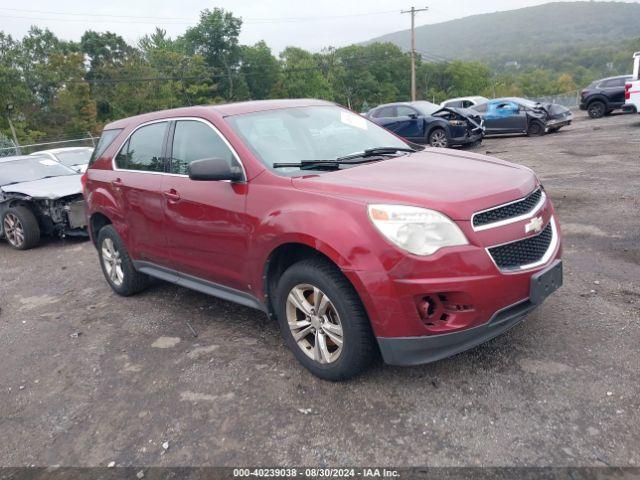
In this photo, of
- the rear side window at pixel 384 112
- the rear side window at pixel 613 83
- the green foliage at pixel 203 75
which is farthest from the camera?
the green foliage at pixel 203 75

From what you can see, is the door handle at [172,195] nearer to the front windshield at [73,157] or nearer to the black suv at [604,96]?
the front windshield at [73,157]

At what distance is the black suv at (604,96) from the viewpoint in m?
20.5

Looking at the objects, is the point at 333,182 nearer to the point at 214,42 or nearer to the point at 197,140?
the point at 197,140

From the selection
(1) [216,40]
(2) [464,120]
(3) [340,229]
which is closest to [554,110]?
(2) [464,120]

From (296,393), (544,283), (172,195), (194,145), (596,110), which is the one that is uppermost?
(194,145)

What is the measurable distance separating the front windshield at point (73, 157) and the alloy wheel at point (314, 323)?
901cm

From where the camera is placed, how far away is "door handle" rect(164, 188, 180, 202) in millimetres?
4157

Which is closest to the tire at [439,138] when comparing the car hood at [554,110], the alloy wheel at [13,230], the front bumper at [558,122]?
the front bumper at [558,122]

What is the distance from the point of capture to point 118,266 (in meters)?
5.36

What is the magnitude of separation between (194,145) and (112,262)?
194 cm

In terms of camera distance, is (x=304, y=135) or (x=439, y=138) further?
(x=439, y=138)

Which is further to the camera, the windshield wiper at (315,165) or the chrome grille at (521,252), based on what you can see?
the windshield wiper at (315,165)

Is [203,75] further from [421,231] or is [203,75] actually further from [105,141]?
[421,231]

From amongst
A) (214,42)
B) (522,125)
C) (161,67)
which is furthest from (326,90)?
(522,125)
